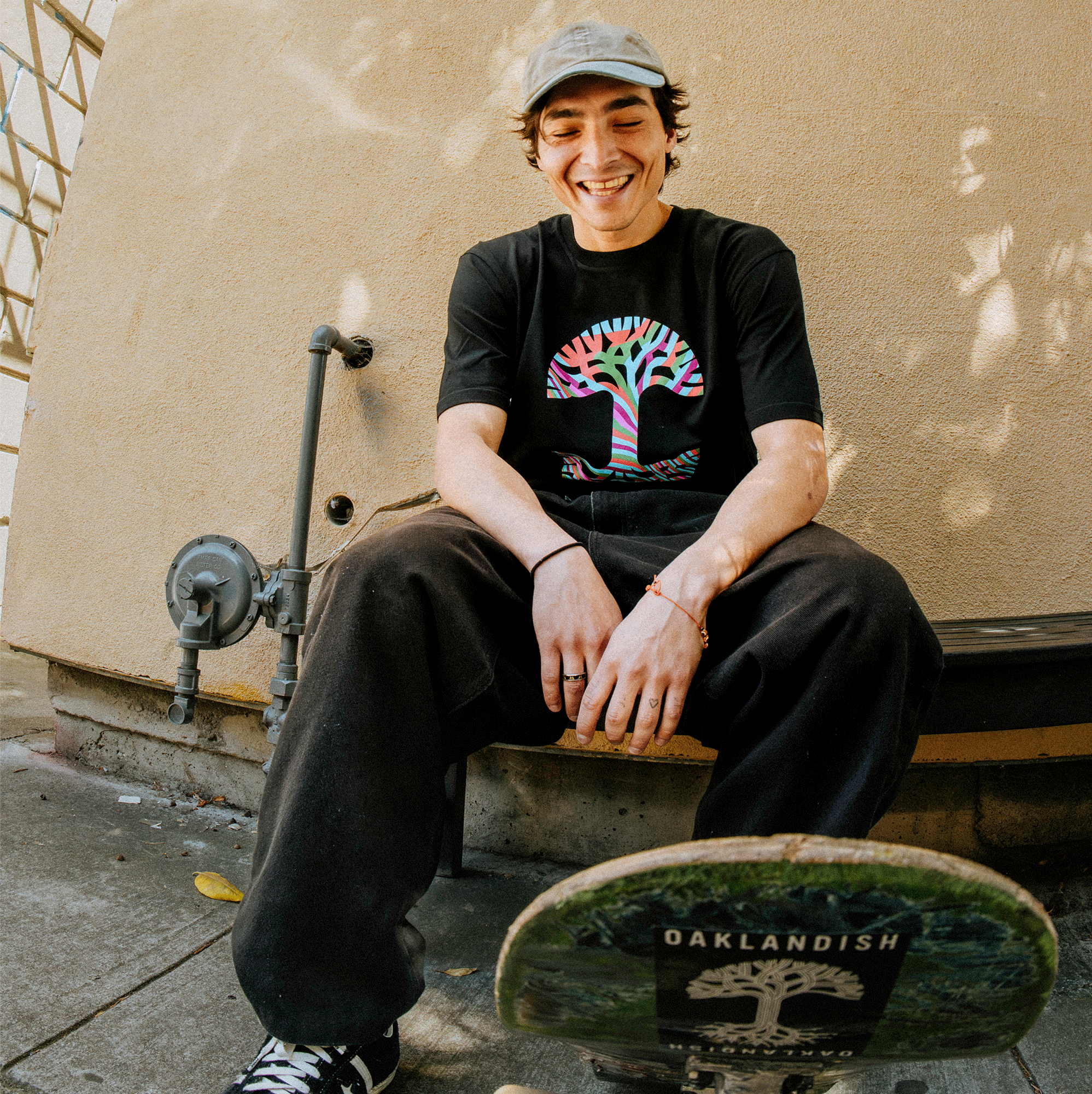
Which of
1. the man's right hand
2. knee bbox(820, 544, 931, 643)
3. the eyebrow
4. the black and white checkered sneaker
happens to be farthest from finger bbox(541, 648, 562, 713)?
the eyebrow

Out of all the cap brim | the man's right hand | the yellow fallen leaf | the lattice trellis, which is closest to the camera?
the man's right hand

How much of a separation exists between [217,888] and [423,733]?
1.08 meters

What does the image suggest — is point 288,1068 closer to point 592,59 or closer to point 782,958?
point 782,958

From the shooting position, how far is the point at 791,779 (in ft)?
3.47

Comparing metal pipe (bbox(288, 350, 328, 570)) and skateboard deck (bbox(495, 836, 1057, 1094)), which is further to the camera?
metal pipe (bbox(288, 350, 328, 570))

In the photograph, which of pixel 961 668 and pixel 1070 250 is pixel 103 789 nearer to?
pixel 961 668

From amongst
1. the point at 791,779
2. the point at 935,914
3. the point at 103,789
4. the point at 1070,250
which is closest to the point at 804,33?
the point at 1070,250

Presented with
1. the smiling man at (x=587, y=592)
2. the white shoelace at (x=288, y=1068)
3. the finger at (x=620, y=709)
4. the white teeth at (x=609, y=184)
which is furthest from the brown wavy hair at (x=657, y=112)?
the white shoelace at (x=288, y=1068)

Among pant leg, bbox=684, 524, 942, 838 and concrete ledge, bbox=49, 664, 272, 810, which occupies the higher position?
pant leg, bbox=684, 524, 942, 838

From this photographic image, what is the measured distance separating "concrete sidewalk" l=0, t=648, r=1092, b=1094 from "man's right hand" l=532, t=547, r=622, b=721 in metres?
0.62

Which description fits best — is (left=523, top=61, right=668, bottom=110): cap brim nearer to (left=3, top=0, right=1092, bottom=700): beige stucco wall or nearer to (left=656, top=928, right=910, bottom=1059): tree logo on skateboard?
(left=3, top=0, right=1092, bottom=700): beige stucco wall

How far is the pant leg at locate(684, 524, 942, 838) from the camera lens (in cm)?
104

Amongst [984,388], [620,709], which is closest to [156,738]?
[620,709]

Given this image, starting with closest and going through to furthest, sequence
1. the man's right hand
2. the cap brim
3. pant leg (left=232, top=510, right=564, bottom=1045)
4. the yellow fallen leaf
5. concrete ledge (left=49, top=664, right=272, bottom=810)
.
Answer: pant leg (left=232, top=510, right=564, bottom=1045)
the man's right hand
the cap brim
the yellow fallen leaf
concrete ledge (left=49, top=664, right=272, bottom=810)
